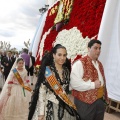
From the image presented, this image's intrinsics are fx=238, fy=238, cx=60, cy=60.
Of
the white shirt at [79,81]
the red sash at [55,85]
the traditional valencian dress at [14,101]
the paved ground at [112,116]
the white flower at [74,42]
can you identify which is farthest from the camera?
the white flower at [74,42]

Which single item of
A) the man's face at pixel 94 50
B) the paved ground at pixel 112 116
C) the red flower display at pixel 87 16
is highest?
the red flower display at pixel 87 16

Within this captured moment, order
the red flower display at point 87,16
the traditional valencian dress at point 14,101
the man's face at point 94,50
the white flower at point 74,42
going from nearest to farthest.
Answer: the man's face at point 94,50 < the traditional valencian dress at point 14,101 < the red flower display at point 87,16 < the white flower at point 74,42

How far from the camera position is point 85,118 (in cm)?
289

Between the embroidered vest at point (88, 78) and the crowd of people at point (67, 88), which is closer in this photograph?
the crowd of people at point (67, 88)

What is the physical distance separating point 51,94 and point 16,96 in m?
2.59

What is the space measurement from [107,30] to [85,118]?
3945 millimetres

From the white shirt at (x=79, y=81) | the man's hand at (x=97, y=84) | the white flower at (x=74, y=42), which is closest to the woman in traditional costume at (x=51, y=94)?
the white shirt at (x=79, y=81)

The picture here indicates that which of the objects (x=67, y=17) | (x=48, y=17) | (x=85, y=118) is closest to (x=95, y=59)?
(x=85, y=118)

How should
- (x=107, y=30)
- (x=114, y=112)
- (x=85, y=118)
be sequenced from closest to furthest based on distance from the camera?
1. (x=85, y=118)
2. (x=114, y=112)
3. (x=107, y=30)

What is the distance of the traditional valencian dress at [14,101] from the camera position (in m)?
4.93

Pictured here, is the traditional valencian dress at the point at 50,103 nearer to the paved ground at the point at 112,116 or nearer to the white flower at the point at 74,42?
the paved ground at the point at 112,116

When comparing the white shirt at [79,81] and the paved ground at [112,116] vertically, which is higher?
the white shirt at [79,81]

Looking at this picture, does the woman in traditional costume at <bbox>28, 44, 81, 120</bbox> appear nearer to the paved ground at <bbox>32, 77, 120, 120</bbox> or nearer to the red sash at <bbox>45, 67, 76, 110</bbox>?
the red sash at <bbox>45, 67, 76, 110</bbox>

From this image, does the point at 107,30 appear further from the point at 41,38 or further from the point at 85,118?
the point at 41,38
